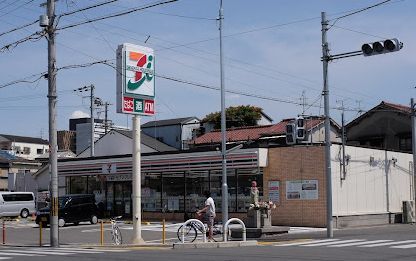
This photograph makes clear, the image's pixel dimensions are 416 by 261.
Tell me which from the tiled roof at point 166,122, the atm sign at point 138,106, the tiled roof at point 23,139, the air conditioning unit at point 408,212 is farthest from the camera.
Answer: the tiled roof at point 23,139

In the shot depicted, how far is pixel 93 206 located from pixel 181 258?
22058 mm

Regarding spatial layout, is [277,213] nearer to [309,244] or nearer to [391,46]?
[309,244]

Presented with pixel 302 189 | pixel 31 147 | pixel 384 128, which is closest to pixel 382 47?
pixel 302 189

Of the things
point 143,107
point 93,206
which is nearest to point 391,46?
point 143,107

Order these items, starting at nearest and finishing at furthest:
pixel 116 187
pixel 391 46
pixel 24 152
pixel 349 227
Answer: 1. pixel 391 46
2. pixel 349 227
3. pixel 116 187
4. pixel 24 152

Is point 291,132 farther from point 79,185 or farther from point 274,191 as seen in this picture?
point 79,185

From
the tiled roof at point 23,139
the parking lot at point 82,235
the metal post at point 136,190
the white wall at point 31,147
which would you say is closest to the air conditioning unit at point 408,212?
the parking lot at point 82,235

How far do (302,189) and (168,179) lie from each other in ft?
32.3

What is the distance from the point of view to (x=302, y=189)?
106 ft

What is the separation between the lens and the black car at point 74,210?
1371 inches

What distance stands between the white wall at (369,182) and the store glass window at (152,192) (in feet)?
39.9

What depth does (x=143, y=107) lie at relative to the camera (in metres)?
23.8

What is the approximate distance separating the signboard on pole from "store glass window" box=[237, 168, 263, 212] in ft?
38.1

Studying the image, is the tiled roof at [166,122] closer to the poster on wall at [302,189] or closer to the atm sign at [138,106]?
the poster on wall at [302,189]
